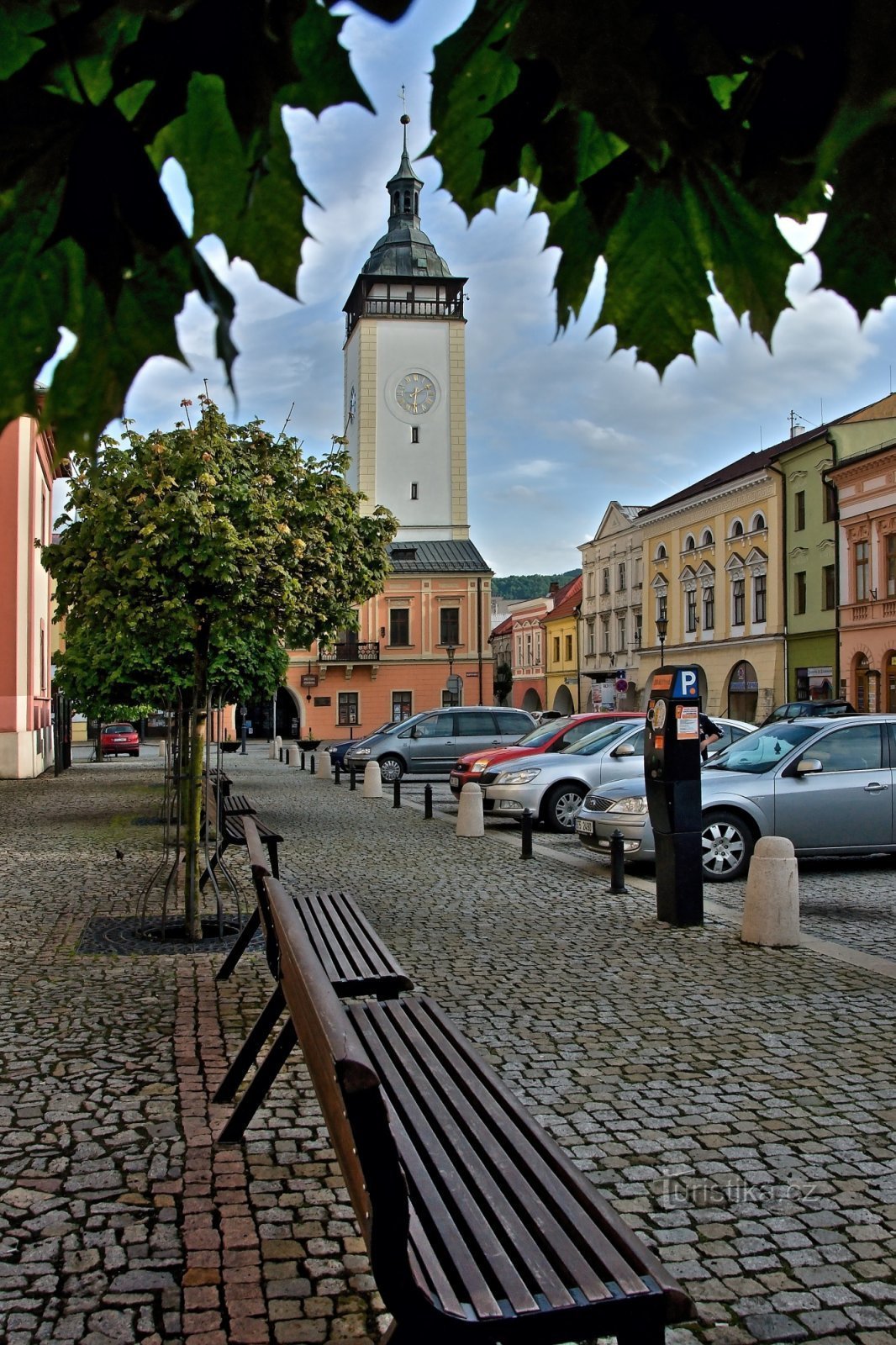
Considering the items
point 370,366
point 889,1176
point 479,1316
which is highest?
point 370,366

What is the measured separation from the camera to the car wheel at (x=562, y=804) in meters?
16.4

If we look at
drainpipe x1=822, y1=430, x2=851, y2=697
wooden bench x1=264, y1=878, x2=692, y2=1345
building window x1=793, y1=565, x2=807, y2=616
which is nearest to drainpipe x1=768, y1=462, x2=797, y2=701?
building window x1=793, y1=565, x2=807, y2=616

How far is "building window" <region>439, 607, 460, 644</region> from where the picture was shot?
6059 centimetres

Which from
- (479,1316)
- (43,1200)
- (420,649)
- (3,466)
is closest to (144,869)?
(43,1200)

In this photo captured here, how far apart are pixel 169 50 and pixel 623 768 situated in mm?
15308

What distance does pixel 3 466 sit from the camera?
79.7ft

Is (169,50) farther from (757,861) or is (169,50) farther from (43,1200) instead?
(757,861)

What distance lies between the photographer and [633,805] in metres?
12.1

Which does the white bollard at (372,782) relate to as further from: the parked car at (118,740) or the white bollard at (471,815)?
the parked car at (118,740)

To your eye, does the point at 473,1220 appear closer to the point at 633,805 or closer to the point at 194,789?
the point at 194,789

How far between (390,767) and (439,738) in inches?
58.8

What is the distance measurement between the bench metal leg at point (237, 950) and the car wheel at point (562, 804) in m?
9.27

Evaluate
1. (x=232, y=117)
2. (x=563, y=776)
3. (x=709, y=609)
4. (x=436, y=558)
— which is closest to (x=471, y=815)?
(x=563, y=776)

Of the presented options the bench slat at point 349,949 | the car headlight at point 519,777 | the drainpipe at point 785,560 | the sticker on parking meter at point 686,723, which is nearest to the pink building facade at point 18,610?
the car headlight at point 519,777
